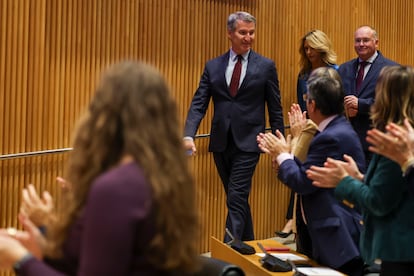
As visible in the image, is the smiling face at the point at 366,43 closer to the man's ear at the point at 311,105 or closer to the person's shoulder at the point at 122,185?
the man's ear at the point at 311,105

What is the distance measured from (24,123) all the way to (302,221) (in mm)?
1982

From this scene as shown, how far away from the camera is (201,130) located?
536cm

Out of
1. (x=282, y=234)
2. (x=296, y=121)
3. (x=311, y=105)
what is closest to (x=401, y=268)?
(x=311, y=105)

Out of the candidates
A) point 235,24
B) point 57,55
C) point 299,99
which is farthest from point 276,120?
point 57,55

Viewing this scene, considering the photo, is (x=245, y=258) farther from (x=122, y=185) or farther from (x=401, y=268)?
(x=122, y=185)

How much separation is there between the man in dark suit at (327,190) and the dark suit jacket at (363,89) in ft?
5.51

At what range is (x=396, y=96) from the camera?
104 inches

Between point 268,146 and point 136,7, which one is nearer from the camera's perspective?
point 268,146

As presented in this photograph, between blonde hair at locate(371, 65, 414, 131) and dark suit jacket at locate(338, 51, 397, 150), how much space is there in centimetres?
227

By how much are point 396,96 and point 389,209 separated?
1.57ft

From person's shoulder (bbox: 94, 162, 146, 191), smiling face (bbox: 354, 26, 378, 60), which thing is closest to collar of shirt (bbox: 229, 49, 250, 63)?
smiling face (bbox: 354, 26, 378, 60)

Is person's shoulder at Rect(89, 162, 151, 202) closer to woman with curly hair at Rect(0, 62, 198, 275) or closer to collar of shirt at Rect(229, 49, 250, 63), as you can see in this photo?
woman with curly hair at Rect(0, 62, 198, 275)

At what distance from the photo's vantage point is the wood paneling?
4.21m

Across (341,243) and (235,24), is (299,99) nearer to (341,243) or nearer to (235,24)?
(235,24)
